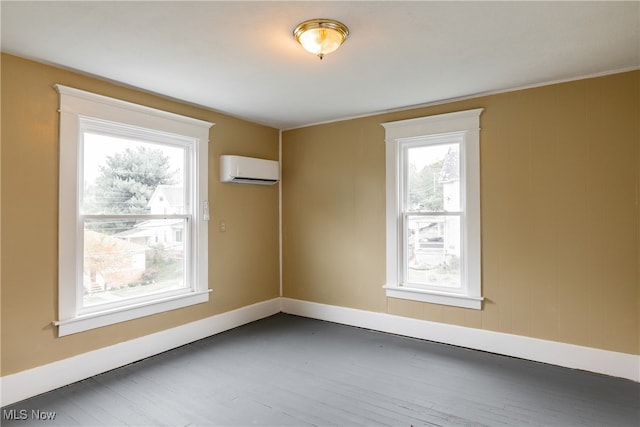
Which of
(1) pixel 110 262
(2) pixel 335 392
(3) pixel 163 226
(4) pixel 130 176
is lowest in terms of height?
(2) pixel 335 392

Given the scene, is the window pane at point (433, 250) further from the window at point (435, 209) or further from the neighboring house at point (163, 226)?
the neighboring house at point (163, 226)

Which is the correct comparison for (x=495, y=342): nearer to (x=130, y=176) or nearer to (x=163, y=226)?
(x=163, y=226)

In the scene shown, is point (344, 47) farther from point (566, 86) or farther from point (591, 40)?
point (566, 86)

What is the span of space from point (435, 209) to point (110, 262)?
10.6ft

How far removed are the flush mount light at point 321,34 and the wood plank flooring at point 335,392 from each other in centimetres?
244

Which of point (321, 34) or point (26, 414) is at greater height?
point (321, 34)

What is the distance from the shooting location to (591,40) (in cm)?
246

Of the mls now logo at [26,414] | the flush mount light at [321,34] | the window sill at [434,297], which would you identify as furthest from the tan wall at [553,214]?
the mls now logo at [26,414]

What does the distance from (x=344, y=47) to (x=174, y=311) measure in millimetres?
2950

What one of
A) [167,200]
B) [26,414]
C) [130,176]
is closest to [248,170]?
[167,200]

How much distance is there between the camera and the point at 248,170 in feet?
14.2

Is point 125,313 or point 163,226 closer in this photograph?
point 125,313

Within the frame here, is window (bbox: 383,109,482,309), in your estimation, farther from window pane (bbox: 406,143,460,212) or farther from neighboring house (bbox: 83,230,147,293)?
neighboring house (bbox: 83,230,147,293)

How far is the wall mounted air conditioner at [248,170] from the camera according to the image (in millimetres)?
4148
